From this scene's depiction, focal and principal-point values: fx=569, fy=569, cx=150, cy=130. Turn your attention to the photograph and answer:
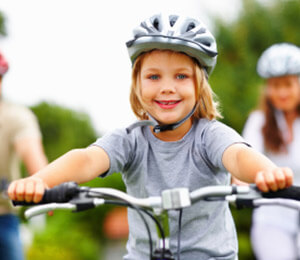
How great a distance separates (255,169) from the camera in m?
2.66

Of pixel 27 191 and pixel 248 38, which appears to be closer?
pixel 27 191

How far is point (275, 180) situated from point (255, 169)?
296 mm

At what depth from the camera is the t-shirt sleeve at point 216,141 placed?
294 centimetres

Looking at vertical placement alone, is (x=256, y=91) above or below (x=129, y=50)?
below

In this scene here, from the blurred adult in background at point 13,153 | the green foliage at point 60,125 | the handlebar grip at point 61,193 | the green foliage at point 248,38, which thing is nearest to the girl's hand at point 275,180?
the handlebar grip at point 61,193

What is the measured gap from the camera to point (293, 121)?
5.72m

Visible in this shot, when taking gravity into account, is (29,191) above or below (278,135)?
above

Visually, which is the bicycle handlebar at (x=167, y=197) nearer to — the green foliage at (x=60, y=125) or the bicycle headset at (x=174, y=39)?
the bicycle headset at (x=174, y=39)

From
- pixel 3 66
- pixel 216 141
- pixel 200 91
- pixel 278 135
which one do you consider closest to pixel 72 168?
pixel 216 141

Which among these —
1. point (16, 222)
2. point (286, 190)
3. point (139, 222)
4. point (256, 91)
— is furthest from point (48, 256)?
point (286, 190)

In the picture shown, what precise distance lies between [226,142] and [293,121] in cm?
298

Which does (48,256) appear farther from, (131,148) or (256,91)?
(131,148)

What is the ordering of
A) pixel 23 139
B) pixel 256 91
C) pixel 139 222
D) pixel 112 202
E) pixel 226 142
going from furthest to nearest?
pixel 256 91, pixel 23 139, pixel 139 222, pixel 226 142, pixel 112 202

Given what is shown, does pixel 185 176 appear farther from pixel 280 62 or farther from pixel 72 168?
pixel 280 62
